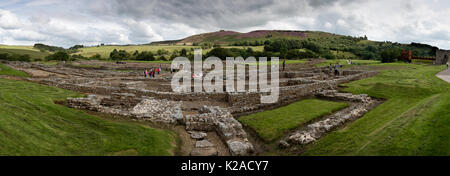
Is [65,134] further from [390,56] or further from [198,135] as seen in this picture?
[390,56]

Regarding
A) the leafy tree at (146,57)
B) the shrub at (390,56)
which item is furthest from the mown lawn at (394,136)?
the leafy tree at (146,57)

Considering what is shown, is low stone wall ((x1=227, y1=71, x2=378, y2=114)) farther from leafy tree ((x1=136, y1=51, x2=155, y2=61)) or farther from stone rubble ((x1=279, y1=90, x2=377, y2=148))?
leafy tree ((x1=136, y1=51, x2=155, y2=61))

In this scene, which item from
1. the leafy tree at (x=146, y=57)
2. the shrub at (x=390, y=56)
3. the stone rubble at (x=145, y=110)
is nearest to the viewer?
the stone rubble at (x=145, y=110)

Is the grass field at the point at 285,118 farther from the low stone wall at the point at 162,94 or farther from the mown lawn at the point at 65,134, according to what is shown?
the low stone wall at the point at 162,94

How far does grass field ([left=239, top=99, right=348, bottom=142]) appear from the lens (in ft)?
36.2

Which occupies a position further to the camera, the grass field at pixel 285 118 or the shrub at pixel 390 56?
the shrub at pixel 390 56

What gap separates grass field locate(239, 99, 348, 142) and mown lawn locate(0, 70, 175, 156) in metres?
4.17

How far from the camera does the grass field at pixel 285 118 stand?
11031 mm

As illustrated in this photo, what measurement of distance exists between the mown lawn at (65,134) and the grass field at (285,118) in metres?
4.17

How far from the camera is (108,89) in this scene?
1928cm

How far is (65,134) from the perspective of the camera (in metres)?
8.77

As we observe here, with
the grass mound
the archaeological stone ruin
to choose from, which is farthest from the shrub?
the grass mound

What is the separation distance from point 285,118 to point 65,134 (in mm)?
9852

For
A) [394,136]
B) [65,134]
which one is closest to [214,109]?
[65,134]
